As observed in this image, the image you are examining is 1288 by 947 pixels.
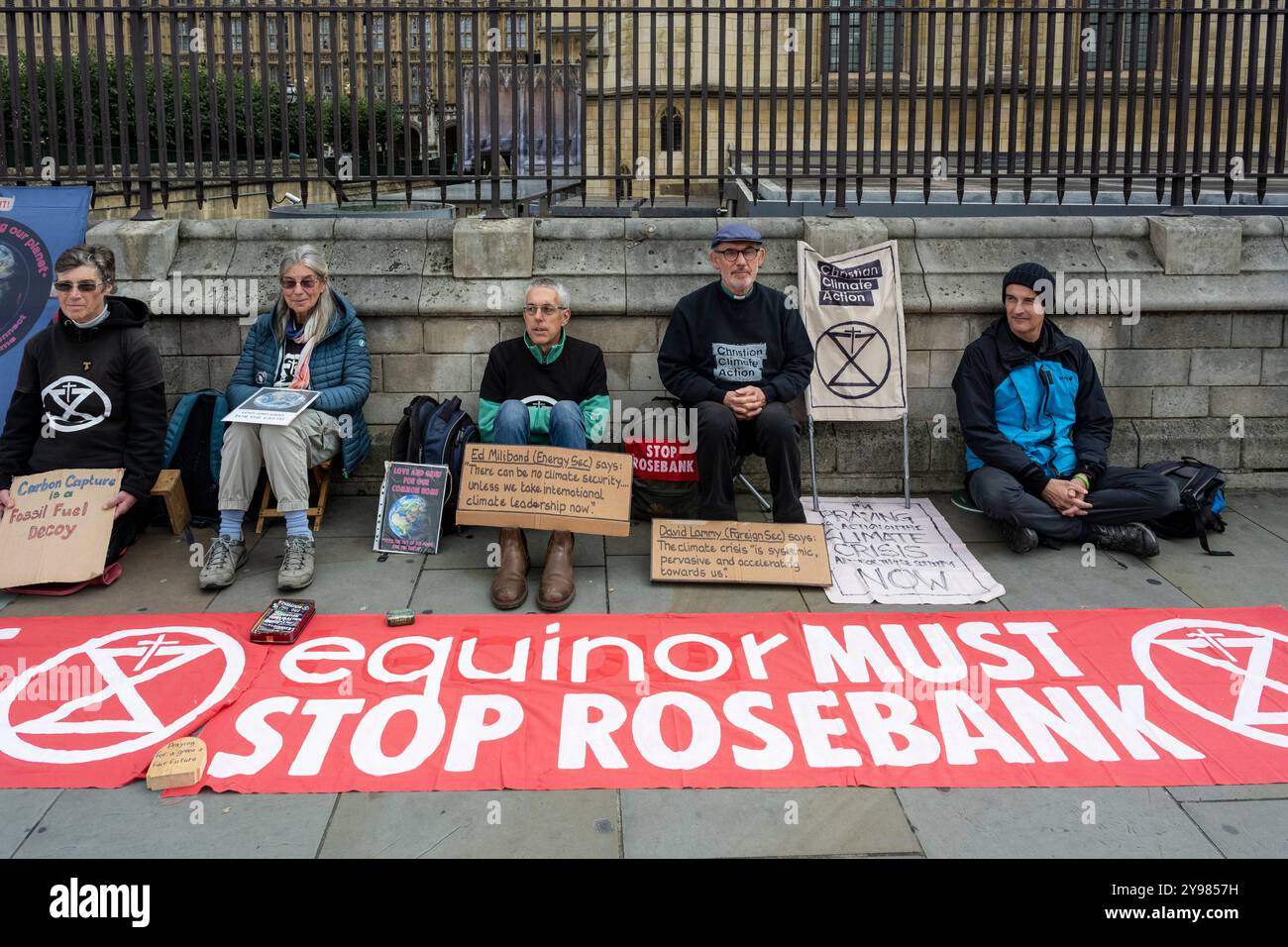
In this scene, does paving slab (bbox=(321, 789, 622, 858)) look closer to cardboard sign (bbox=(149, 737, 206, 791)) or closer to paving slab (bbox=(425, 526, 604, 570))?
cardboard sign (bbox=(149, 737, 206, 791))

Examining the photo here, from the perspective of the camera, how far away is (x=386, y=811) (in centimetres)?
352

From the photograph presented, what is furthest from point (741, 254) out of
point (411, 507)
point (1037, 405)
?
point (411, 507)

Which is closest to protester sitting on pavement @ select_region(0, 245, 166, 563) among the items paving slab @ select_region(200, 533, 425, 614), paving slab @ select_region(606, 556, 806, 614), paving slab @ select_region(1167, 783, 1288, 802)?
paving slab @ select_region(200, 533, 425, 614)

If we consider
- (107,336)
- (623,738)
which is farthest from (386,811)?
(107,336)

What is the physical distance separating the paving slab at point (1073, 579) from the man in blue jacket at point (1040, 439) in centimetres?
10

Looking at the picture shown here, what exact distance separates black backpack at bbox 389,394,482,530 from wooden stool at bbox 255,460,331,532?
1.33ft

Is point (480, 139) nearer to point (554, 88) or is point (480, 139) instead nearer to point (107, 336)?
point (554, 88)

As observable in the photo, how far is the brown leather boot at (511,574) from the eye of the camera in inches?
204

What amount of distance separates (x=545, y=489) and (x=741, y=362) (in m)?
1.39

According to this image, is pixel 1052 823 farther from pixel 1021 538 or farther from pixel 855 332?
pixel 855 332

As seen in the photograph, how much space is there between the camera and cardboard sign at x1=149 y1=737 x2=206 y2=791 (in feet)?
12.0

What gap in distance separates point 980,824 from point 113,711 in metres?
3.15

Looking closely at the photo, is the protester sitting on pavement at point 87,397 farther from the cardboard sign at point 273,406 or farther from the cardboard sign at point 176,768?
the cardboard sign at point 176,768

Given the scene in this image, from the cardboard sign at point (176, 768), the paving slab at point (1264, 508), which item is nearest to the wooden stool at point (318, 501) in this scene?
the cardboard sign at point (176, 768)
